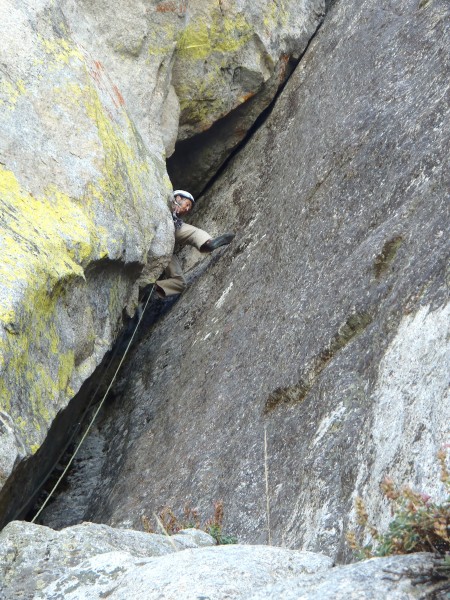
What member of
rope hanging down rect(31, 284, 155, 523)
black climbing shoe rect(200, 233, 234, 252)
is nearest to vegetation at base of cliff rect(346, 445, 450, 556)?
rope hanging down rect(31, 284, 155, 523)

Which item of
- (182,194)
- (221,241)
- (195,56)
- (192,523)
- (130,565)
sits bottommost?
(192,523)

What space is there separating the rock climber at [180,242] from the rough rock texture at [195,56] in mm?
804

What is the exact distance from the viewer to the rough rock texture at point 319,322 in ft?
17.8

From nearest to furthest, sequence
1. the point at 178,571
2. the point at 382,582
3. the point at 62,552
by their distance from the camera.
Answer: the point at 382,582
the point at 178,571
the point at 62,552

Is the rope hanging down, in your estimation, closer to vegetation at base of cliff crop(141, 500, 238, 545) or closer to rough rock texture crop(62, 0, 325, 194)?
vegetation at base of cliff crop(141, 500, 238, 545)

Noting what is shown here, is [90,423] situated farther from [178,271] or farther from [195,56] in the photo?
[195,56]

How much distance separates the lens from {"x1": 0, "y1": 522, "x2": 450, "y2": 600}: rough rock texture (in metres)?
3.40

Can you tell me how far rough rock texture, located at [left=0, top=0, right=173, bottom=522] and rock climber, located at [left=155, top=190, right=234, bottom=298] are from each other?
2.80 ft

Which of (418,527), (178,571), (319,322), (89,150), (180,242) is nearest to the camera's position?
(418,527)

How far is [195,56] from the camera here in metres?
10.5

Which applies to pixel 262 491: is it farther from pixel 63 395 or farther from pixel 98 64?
pixel 98 64

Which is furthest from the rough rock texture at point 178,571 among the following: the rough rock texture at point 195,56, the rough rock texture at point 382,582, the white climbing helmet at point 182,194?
the white climbing helmet at point 182,194

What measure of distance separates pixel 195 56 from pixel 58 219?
4.02m

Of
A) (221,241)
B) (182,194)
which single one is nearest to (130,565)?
(221,241)
